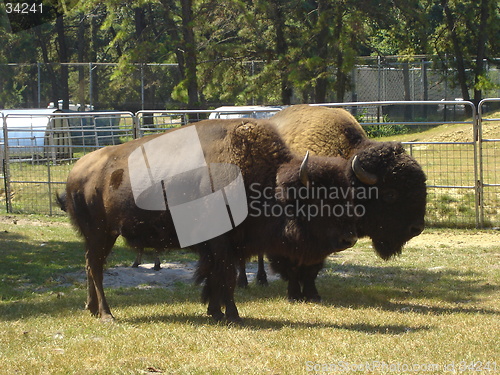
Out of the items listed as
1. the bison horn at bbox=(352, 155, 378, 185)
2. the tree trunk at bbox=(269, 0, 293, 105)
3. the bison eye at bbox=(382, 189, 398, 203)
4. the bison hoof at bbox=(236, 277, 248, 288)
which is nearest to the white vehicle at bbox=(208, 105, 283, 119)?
the tree trunk at bbox=(269, 0, 293, 105)

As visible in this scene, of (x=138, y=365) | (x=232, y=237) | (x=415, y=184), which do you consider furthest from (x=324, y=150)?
(x=138, y=365)

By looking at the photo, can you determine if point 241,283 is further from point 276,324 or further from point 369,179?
point 369,179

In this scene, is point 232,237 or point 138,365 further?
point 232,237

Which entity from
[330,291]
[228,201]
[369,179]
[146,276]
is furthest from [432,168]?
[228,201]

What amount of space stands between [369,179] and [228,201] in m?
1.52

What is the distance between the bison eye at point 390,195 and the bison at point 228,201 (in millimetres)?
727

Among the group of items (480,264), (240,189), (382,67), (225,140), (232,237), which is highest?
(382,67)

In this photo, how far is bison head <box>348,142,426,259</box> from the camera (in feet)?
24.3

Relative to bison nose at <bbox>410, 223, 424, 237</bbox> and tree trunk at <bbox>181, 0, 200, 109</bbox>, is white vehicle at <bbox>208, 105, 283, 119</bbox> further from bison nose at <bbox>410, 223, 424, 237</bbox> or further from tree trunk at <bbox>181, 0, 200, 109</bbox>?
bison nose at <bbox>410, 223, 424, 237</bbox>

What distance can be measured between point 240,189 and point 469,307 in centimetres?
301

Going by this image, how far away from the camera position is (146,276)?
10203 mm

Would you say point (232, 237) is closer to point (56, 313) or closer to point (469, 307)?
point (56, 313)

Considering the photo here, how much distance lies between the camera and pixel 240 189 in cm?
705

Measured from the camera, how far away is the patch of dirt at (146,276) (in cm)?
976
